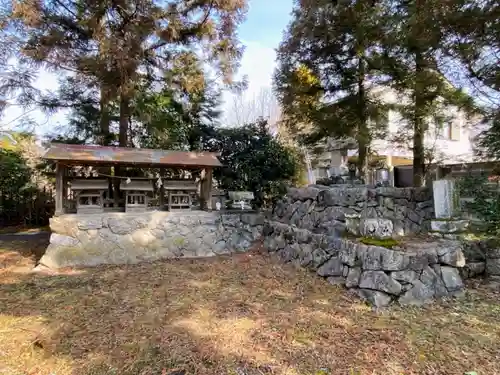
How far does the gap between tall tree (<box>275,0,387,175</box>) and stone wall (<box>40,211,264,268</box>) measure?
9.76 ft

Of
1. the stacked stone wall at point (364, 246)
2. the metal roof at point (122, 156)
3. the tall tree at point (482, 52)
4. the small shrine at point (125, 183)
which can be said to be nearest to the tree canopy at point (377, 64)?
the tall tree at point (482, 52)

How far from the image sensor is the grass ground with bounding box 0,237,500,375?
8.23 ft

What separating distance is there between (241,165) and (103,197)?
343 cm

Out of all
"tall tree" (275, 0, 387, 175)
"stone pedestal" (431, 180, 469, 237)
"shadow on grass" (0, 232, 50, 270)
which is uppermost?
"tall tree" (275, 0, 387, 175)

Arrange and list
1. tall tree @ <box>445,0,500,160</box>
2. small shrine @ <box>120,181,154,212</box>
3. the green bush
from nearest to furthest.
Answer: tall tree @ <box>445,0,500,160</box> < the green bush < small shrine @ <box>120,181,154,212</box>

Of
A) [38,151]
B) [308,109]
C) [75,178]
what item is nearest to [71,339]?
[75,178]

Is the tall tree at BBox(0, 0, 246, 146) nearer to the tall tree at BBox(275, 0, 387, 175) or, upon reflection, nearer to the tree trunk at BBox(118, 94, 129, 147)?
the tree trunk at BBox(118, 94, 129, 147)

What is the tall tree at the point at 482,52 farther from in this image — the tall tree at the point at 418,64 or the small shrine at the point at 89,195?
the small shrine at the point at 89,195

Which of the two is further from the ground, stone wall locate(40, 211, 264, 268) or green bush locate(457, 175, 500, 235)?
green bush locate(457, 175, 500, 235)

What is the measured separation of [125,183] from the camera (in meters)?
6.39

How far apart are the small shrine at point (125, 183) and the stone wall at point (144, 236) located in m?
0.31

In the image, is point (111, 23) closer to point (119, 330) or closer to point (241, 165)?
point (241, 165)

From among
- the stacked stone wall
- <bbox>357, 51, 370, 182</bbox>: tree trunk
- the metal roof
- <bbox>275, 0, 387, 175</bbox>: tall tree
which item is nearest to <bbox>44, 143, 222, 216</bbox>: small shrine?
the metal roof

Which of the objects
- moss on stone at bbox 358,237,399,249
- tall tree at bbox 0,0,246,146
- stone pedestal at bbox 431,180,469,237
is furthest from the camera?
tall tree at bbox 0,0,246,146
